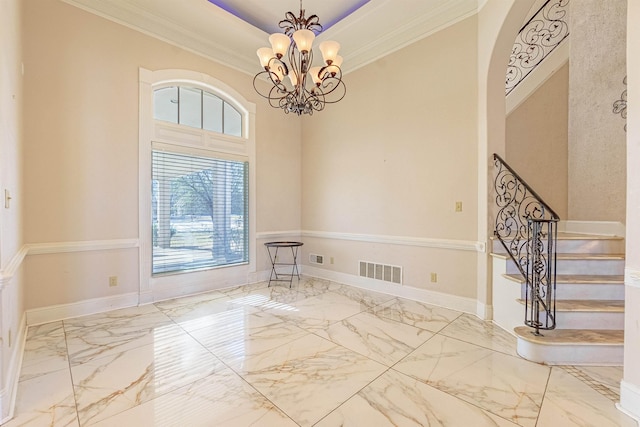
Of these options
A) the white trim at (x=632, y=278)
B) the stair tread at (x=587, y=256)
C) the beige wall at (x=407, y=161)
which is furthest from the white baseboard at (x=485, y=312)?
the white trim at (x=632, y=278)

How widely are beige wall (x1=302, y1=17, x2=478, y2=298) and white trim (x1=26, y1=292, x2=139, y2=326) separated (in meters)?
2.96

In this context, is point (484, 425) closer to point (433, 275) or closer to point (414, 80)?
point (433, 275)

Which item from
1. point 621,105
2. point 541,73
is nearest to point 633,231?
point 621,105

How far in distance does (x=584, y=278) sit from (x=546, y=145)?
92.7 inches

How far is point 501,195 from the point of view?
3.29 metres

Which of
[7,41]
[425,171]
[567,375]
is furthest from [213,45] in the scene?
[567,375]

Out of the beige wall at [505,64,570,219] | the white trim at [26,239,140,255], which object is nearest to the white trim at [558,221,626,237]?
the beige wall at [505,64,570,219]

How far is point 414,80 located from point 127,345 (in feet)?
14.9

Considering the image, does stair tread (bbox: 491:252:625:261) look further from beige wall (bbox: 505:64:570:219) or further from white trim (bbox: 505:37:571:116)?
white trim (bbox: 505:37:571:116)

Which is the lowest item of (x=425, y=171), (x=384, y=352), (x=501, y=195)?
(x=384, y=352)

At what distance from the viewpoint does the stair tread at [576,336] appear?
224 cm

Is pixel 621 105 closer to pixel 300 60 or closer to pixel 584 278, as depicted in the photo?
pixel 584 278

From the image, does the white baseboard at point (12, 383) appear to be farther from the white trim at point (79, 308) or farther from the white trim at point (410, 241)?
the white trim at point (410, 241)

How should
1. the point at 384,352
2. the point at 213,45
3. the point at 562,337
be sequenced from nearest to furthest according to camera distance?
the point at 562,337 < the point at 384,352 < the point at 213,45
